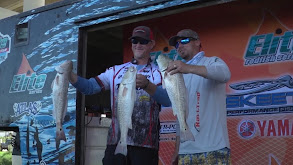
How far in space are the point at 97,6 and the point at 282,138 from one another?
3137 millimetres

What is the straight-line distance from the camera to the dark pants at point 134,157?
286cm

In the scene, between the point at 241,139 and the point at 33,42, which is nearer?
the point at 241,139

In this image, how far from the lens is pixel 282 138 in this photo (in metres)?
4.76

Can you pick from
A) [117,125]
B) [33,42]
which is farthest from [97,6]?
[117,125]

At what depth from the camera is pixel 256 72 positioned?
5.09 metres

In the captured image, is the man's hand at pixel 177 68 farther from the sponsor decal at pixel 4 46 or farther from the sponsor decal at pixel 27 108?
the sponsor decal at pixel 4 46

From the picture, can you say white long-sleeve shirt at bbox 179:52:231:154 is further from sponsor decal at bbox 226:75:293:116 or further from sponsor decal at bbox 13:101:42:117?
sponsor decal at bbox 13:101:42:117

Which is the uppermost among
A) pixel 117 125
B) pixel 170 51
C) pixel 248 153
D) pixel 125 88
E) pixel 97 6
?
pixel 97 6

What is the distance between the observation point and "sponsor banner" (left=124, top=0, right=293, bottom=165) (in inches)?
189

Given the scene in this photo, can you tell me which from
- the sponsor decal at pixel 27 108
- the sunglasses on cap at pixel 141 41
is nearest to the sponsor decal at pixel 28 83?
the sponsor decal at pixel 27 108

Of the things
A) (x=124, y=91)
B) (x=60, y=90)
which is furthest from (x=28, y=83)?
(x=124, y=91)

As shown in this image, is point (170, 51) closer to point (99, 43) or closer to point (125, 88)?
point (99, 43)

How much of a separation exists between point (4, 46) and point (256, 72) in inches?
166

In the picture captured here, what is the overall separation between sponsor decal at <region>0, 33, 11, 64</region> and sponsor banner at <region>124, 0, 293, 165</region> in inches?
130
